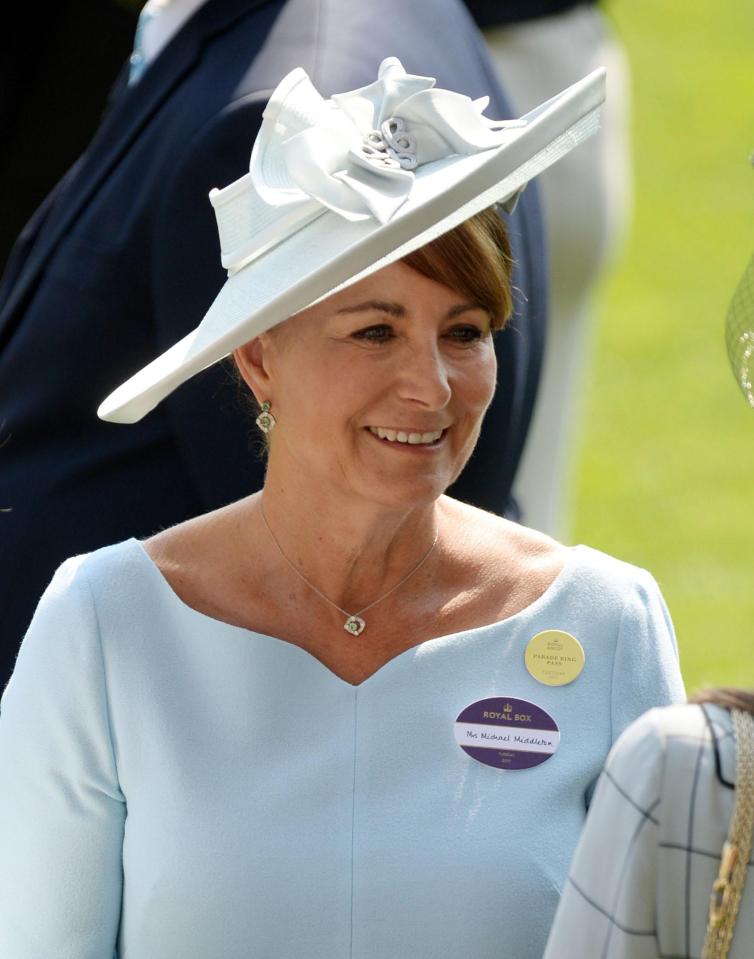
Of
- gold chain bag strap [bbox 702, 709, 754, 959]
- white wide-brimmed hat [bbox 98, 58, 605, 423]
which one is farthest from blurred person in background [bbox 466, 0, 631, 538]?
gold chain bag strap [bbox 702, 709, 754, 959]

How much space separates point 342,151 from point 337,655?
2.39 ft

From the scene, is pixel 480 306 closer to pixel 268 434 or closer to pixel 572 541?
pixel 268 434

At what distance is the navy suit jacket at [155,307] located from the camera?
11.2 feet

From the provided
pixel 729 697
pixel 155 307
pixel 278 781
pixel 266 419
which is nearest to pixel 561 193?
pixel 155 307

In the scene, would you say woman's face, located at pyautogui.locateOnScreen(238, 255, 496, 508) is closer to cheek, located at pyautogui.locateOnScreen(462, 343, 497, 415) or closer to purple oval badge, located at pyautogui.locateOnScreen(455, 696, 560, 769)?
cheek, located at pyautogui.locateOnScreen(462, 343, 497, 415)

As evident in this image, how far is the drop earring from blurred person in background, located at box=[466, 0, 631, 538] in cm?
199

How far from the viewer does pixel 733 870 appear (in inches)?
82.6

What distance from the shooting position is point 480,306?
9.62ft

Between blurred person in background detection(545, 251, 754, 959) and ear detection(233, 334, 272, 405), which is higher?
ear detection(233, 334, 272, 405)

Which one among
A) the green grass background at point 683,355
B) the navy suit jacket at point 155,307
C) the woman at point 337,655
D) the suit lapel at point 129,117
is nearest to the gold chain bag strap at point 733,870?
the woman at point 337,655

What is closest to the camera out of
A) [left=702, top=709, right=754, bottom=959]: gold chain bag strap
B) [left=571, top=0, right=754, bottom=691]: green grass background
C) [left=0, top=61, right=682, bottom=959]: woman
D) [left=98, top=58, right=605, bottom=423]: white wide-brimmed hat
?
[left=702, top=709, right=754, bottom=959]: gold chain bag strap

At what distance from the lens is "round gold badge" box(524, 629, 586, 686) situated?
2.95 m

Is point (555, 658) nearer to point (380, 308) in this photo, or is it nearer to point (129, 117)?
point (380, 308)

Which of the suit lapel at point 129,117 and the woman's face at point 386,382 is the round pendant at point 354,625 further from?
the suit lapel at point 129,117
